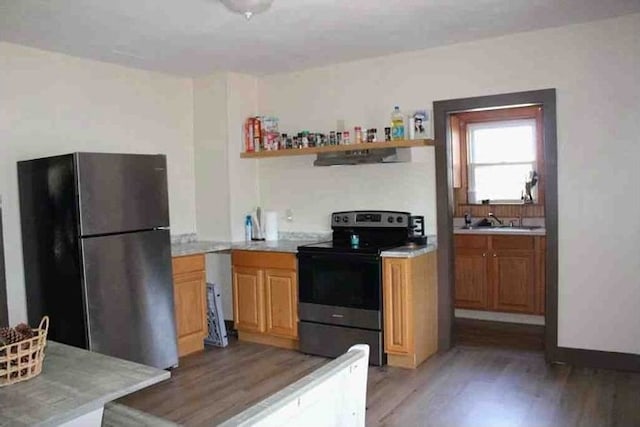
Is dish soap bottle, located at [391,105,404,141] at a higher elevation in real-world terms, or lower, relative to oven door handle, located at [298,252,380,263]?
higher

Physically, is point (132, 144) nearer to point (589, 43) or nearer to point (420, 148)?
point (420, 148)

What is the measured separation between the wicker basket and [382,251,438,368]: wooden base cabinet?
2.56 meters

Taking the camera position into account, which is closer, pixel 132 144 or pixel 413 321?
pixel 413 321

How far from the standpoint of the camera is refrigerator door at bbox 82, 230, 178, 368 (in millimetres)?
3312

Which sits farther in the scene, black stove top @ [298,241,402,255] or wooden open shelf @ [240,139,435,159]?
wooden open shelf @ [240,139,435,159]

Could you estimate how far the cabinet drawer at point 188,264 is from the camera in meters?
4.01

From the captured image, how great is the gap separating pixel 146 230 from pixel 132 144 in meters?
1.03

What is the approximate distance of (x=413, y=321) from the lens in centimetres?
373

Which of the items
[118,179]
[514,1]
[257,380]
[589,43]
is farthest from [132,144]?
[589,43]

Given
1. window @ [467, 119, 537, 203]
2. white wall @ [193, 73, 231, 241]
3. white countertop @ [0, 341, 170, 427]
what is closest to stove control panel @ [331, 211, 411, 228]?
white wall @ [193, 73, 231, 241]

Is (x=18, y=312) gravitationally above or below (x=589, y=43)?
below

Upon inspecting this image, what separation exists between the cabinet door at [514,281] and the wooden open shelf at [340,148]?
153 cm

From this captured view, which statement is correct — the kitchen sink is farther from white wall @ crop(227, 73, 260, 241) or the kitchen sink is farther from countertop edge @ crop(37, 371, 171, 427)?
countertop edge @ crop(37, 371, 171, 427)

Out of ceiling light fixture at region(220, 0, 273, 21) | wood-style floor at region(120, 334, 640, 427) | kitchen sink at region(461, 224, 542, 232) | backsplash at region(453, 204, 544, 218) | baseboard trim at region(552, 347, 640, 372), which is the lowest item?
wood-style floor at region(120, 334, 640, 427)
